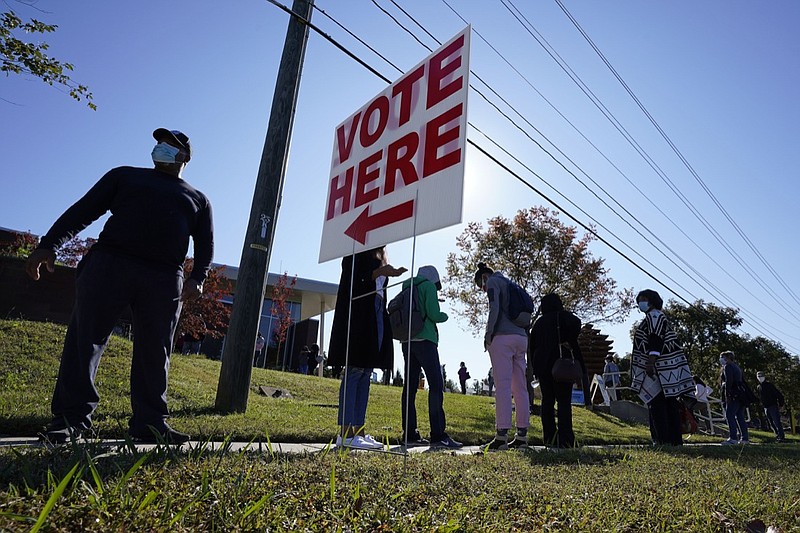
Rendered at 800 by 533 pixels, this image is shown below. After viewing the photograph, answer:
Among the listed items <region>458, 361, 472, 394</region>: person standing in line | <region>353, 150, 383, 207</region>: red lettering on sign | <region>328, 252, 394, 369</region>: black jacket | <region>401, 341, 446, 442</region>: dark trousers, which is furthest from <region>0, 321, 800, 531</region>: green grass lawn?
<region>458, 361, 472, 394</region>: person standing in line

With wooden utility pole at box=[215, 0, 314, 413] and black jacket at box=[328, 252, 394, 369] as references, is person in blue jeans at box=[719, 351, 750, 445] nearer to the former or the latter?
black jacket at box=[328, 252, 394, 369]

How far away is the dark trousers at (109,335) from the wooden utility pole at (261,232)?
239 cm

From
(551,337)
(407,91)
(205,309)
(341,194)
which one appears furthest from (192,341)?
(407,91)

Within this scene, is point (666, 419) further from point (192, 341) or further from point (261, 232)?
point (192, 341)

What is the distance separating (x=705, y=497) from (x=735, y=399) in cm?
1025

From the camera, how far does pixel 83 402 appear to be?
11.1ft

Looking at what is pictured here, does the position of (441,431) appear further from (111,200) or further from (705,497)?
(111,200)

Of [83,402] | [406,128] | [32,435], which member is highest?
[406,128]

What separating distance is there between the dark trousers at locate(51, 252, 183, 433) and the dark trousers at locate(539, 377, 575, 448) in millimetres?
4101

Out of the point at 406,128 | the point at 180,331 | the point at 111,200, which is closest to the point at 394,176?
the point at 406,128

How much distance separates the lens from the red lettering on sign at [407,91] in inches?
151

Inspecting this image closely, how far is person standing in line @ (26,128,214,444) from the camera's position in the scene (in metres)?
3.41

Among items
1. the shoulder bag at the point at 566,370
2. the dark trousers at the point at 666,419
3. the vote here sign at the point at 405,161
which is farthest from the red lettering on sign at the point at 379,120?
the dark trousers at the point at 666,419

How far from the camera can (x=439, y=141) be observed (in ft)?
11.3
